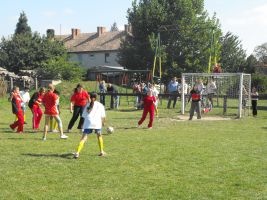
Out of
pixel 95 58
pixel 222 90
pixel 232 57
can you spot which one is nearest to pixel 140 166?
pixel 222 90

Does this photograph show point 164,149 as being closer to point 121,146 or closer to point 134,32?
point 121,146

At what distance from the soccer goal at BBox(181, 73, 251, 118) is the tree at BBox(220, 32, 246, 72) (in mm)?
38701

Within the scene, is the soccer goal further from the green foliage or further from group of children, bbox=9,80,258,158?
the green foliage

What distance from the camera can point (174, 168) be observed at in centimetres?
1062

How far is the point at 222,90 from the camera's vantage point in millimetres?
27547

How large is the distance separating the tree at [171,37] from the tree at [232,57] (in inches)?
500

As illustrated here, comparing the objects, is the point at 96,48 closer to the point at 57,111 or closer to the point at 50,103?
the point at 57,111

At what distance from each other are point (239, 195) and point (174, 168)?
246 centimetres

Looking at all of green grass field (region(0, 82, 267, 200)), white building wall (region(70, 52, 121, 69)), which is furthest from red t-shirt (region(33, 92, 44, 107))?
white building wall (region(70, 52, 121, 69))

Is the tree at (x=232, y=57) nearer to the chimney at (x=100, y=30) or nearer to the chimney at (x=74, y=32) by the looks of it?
the chimney at (x=100, y=30)

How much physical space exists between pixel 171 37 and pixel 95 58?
1206 inches

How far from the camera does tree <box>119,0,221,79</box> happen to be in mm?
53250

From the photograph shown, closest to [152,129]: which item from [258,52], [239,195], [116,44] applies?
[239,195]

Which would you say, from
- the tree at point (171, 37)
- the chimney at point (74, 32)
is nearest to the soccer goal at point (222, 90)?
the tree at point (171, 37)
